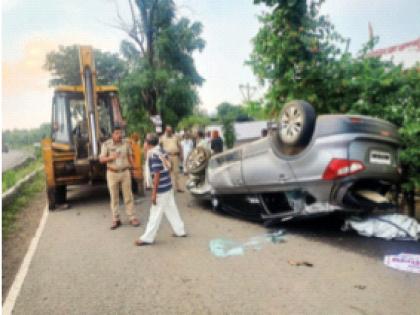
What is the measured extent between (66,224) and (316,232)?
14.5 ft

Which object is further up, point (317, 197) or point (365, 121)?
point (365, 121)

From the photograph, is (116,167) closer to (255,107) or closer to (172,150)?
(255,107)

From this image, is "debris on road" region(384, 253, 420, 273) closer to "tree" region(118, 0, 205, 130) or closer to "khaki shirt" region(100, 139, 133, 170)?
"khaki shirt" region(100, 139, 133, 170)

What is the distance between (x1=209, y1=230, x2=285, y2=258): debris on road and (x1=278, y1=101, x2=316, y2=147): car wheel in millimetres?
1359

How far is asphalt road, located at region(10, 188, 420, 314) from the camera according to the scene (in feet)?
11.5

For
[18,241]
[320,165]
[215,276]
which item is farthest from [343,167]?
[18,241]

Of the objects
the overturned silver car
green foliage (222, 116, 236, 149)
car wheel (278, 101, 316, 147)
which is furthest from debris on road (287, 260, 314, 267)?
green foliage (222, 116, 236, 149)

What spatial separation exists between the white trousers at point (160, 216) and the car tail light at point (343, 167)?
7.51ft

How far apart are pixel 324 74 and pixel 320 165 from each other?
2950mm

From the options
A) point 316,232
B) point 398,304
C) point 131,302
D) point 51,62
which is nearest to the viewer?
point 398,304

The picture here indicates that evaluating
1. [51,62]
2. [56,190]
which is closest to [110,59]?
[51,62]

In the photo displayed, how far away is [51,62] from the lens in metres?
31.8

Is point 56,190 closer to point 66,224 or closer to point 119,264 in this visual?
point 66,224

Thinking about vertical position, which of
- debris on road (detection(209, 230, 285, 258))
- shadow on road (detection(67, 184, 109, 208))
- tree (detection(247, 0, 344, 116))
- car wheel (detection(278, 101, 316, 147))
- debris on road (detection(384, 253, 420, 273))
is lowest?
shadow on road (detection(67, 184, 109, 208))
